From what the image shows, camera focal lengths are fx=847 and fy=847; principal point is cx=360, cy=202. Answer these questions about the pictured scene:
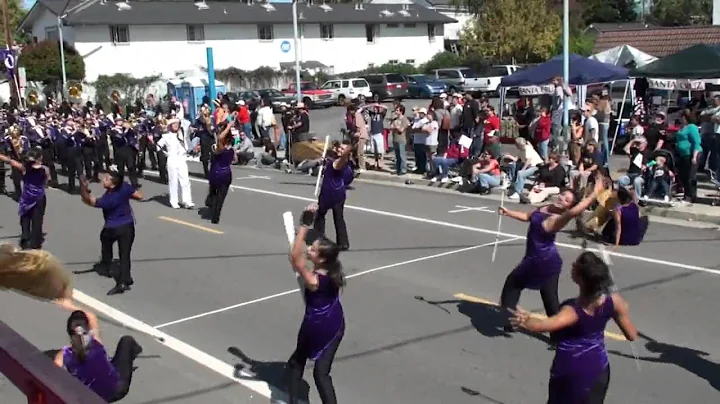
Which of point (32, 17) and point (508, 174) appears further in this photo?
point (32, 17)

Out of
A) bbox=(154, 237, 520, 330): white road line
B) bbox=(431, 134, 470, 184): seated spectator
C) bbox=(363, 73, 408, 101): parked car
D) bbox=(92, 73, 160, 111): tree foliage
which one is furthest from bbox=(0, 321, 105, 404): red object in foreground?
bbox=(92, 73, 160, 111): tree foliage

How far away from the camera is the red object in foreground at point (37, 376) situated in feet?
6.85

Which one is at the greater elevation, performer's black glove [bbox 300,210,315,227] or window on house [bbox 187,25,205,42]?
window on house [bbox 187,25,205,42]

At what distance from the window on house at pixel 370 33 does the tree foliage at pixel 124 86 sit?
18938mm

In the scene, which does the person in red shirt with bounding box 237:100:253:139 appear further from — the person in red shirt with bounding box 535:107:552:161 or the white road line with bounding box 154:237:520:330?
the white road line with bounding box 154:237:520:330

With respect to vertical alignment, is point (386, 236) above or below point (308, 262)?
below

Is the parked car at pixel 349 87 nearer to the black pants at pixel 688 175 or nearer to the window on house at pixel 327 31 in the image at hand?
the window on house at pixel 327 31

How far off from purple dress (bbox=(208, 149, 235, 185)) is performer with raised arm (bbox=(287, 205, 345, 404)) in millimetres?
8708

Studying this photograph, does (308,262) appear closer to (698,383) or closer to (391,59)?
(698,383)

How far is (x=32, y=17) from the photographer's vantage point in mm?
61875

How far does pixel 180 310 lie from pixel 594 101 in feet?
42.7

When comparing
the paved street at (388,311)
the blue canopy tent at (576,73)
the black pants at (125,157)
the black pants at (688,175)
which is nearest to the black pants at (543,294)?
the paved street at (388,311)

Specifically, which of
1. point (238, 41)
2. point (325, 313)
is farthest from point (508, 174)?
point (238, 41)

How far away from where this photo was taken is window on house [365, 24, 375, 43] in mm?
66312
